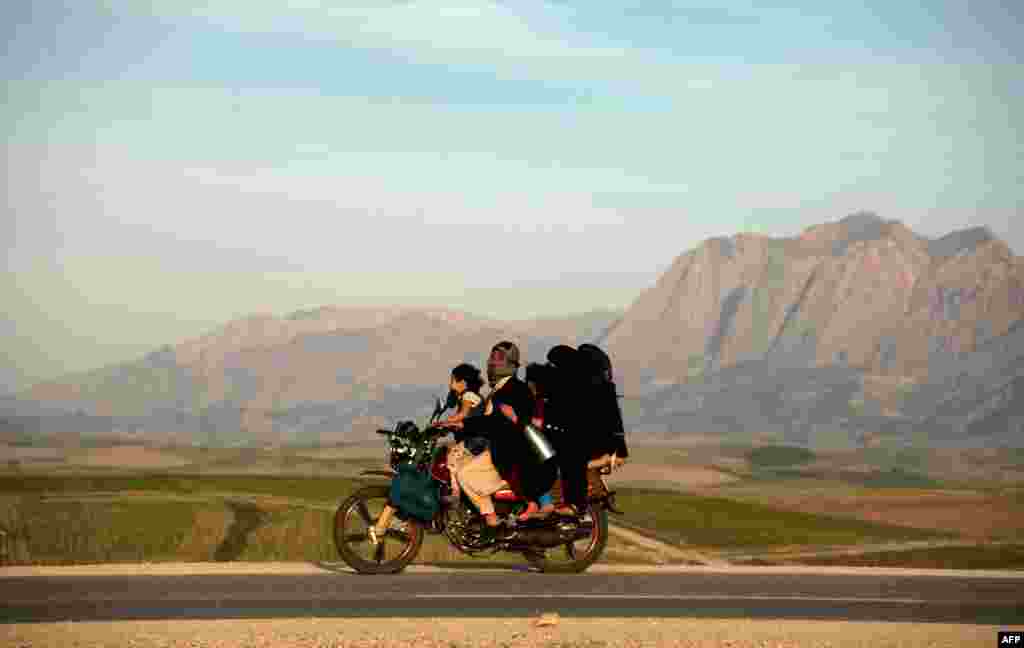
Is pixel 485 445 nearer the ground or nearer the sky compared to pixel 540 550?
nearer the sky

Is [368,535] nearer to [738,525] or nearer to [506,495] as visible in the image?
[506,495]

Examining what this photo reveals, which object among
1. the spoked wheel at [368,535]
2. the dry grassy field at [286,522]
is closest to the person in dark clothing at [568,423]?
the spoked wheel at [368,535]

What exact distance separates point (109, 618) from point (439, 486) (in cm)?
485

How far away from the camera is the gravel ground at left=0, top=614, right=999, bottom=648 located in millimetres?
13805

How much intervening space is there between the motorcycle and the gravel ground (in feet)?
11.5

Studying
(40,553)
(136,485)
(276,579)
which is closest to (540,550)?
(276,579)

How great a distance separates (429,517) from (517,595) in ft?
6.57

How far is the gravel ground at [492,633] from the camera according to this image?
1380 centimetres

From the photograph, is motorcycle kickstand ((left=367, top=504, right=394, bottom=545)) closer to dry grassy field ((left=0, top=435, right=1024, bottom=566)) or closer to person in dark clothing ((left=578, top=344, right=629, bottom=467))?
person in dark clothing ((left=578, top=344, right=629, bottom=467))

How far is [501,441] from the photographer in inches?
721

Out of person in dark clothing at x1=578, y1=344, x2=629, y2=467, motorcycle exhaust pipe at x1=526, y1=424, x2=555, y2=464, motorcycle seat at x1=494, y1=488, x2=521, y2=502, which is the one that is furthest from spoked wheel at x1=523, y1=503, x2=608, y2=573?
motorcycle exhaust pipe at x1=526, y1=424, x2=555, y2=464

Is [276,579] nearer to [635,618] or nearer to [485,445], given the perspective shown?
[485,445]

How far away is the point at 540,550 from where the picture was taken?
18.9 meters

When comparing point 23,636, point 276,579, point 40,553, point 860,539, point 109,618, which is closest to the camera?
point 23,636
